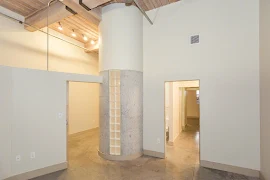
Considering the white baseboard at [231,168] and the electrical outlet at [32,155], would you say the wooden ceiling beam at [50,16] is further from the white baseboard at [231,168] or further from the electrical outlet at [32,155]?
the white baseboard at [231,168]

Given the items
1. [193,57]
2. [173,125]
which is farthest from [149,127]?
[193,57]

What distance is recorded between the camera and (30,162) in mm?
3227

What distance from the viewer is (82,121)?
7008 mm

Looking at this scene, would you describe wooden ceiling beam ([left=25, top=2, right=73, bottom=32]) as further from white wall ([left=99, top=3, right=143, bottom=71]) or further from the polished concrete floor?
the polished concrete floor

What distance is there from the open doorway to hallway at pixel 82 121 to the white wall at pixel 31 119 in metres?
1.07

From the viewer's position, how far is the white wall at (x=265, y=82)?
9.04ft

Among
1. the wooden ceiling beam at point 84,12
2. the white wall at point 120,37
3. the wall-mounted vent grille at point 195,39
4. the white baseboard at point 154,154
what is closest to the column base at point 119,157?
the white baseboard at point 154,154

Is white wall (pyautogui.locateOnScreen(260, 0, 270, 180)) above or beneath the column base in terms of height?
above

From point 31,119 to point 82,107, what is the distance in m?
3.78

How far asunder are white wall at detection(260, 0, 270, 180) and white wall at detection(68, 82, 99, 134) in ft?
20.9

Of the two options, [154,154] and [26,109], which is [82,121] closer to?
[26,109]

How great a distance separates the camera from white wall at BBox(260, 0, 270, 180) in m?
2.76

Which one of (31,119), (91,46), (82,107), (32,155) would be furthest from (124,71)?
(82,107)

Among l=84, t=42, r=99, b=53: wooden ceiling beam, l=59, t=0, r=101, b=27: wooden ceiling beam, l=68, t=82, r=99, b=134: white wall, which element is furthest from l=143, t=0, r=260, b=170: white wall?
l=68, t=82, r=99, b=134: white wall
